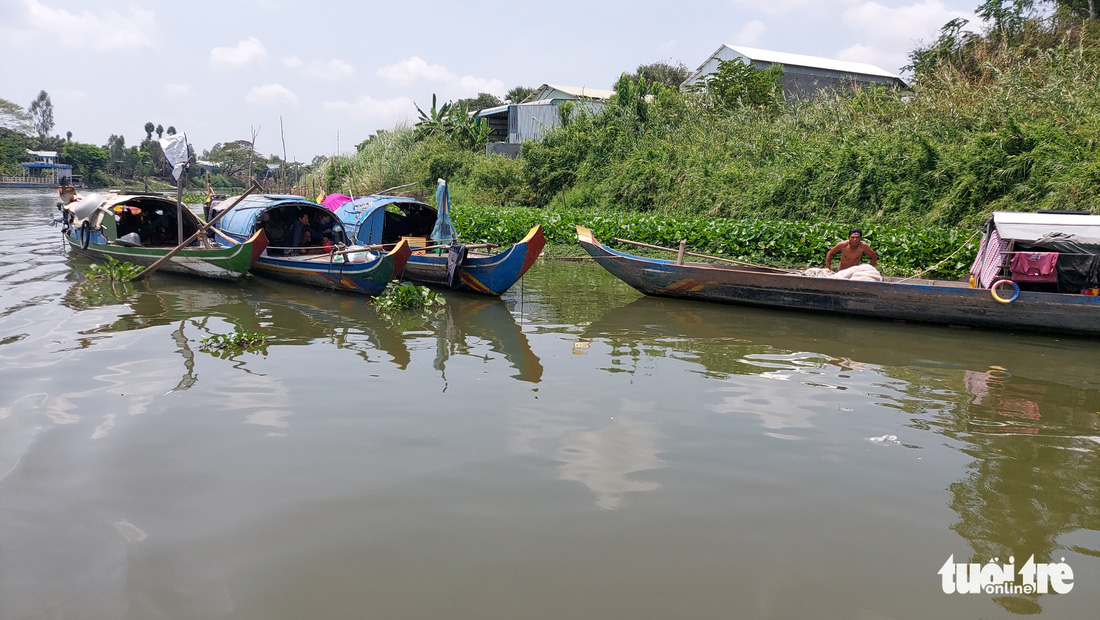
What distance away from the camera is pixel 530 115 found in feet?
93.7

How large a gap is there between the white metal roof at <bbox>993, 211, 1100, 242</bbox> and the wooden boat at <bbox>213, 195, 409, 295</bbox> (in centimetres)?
742

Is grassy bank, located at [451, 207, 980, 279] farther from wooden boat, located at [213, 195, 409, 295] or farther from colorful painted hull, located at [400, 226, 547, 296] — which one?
colorful painted hull, located at [400, 226, 547, 296]

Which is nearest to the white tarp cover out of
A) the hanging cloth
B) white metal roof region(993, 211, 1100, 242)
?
the hanging cloth

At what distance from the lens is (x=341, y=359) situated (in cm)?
709

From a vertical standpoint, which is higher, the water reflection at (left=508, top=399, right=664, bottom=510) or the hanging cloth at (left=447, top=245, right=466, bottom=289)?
the hanging cloth at (left=447, top=245, right=466, bottom=289)

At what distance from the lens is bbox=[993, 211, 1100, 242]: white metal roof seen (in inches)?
313

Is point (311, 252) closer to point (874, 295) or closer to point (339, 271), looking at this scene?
point (339, 271)

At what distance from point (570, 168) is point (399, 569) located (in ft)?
63.0

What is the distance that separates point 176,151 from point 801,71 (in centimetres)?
2482

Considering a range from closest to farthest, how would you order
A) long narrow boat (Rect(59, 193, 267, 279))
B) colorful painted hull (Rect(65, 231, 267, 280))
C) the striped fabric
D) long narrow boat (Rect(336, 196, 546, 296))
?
1. the striped fabric
2. long narrow boat (Rect(336, 196, 546, 296))
3. colorful painted hull (Rect(65, 231, 267, 280))
4. long narrow boat (Rect(59, 193, 267, 279))

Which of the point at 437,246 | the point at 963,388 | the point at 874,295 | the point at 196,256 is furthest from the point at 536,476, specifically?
the point at 196,256

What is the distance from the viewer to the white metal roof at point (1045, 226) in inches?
313

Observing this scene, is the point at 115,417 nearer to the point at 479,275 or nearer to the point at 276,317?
the point at 276,317

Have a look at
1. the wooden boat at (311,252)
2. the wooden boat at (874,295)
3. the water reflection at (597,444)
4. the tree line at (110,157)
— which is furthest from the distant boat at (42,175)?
the water reflection at (597,444)
